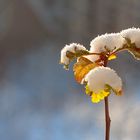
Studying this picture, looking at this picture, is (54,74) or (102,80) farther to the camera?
(54,74)

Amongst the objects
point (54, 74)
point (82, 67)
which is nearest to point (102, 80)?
point (82, 67)

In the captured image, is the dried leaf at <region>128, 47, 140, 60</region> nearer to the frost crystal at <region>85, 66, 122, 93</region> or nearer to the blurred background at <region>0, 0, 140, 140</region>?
the frost crystal at <region>85, 66, 122, 93</region>

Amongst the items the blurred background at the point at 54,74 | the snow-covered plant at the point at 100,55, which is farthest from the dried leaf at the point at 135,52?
the blurred background at the point at 54,74

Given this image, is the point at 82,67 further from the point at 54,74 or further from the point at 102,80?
the point at 54,74

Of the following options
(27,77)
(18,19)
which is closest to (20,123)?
(27,77)

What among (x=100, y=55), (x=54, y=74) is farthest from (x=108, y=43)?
(x=54, y=74)

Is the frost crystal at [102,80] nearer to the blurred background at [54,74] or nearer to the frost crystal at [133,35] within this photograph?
the frost crystal at [133,35]

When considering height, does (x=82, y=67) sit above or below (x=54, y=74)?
below
